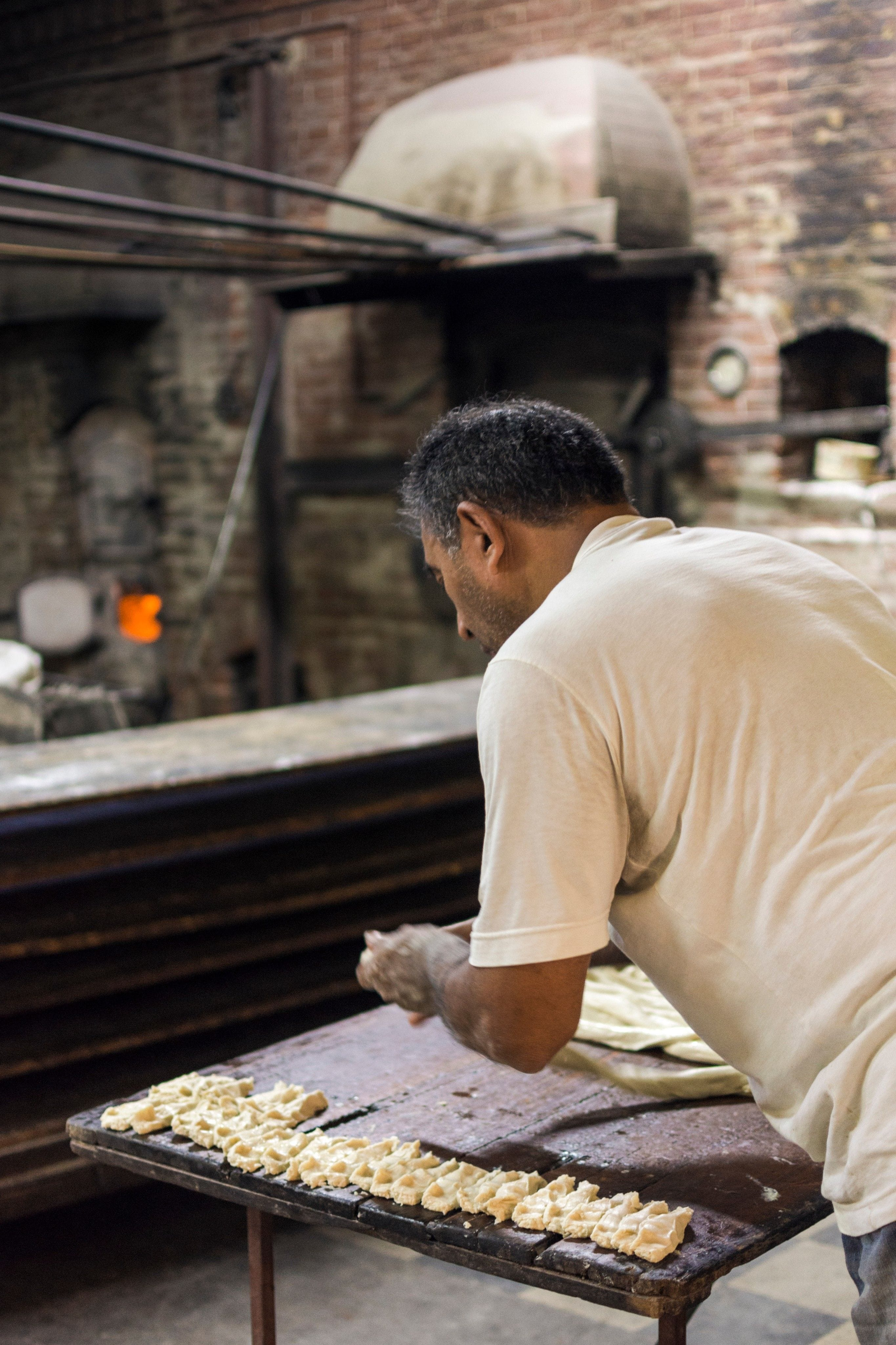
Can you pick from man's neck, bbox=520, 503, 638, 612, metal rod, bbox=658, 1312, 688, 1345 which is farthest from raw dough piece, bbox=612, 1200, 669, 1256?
man's neck, bbox=520, 503, 638, 612

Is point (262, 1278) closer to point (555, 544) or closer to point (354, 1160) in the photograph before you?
point (354, 1160)

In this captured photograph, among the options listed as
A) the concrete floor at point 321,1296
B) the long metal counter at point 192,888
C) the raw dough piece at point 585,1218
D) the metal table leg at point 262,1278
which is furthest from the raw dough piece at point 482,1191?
the long metal counter at point 192,888

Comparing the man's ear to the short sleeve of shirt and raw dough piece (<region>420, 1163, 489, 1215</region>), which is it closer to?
the short sleeve of shirt

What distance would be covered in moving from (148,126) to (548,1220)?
785cm

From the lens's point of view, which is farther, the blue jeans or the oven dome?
the oven dome

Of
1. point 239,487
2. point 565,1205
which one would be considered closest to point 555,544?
point 565,1205

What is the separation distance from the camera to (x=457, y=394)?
7098 mm

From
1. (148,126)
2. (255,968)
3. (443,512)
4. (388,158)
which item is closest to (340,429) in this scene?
(388,158)

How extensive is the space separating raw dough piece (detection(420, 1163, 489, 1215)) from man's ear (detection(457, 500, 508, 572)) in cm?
72

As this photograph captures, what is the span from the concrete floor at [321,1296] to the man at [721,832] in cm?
146

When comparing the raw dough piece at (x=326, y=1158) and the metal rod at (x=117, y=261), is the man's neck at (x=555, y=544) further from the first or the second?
the metal rod at (x=117, y=261)

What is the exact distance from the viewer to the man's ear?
1660 mm

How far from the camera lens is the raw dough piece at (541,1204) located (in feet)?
5.16

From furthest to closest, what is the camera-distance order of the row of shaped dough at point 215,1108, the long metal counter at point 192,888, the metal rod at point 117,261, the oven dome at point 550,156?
the oven dome at point 550,156, the metal rod at point 117,261, the long metal counter at point 192,888, the row of shaped dough at point 215,1108
